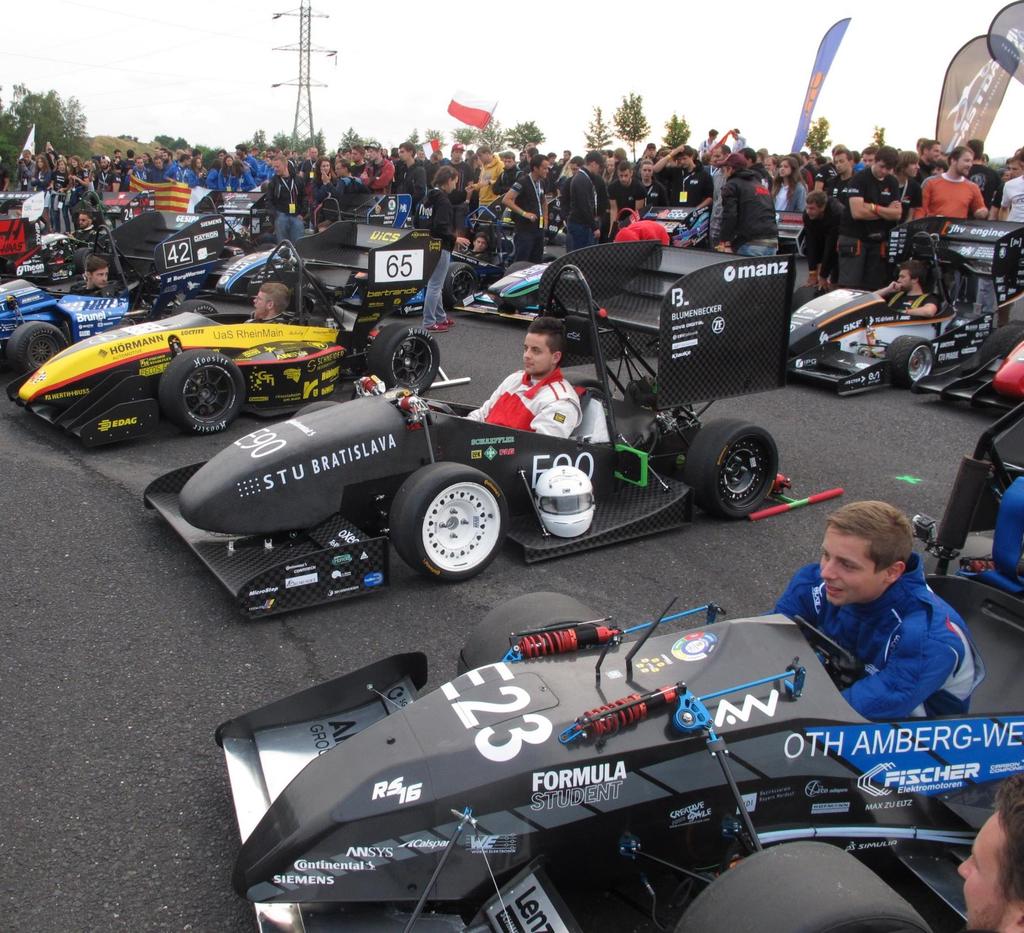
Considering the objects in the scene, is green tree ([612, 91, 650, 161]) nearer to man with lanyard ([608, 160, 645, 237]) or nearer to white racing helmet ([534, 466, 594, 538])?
man with lanyard ([608, 160, 645, 237])

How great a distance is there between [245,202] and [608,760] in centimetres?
1783

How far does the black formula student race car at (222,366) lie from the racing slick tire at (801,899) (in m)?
6.37

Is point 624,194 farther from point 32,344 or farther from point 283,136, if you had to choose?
point 283,136

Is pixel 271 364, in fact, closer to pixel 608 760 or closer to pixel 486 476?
pixel 486 476

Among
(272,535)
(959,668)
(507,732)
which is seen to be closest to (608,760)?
(507,732)

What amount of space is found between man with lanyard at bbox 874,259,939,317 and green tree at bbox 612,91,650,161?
1312 inches

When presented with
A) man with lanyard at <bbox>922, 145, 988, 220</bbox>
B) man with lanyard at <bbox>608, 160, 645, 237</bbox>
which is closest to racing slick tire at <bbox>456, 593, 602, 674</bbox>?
man with lanyard at <bbox>922, 145, 988, 220</bbox>

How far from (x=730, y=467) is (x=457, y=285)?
809 cm

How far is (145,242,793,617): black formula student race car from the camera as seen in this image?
4.91 meters

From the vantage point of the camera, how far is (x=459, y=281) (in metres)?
13.6

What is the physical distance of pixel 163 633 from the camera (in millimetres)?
4656

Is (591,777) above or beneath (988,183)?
beneath

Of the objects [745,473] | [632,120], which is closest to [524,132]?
[632,120]

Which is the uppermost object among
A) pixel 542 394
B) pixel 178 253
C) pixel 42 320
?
pixel 178 253
